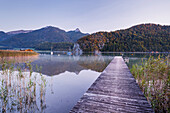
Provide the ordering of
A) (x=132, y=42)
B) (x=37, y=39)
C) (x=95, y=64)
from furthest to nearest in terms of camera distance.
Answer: (x=37, y=39) → (x=132, y=42) → (x=95, y=64)

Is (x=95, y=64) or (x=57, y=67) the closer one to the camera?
(x=57, y=67)

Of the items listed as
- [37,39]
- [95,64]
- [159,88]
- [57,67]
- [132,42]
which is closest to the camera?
[159,88]

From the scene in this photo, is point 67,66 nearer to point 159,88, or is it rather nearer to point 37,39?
point 159,88

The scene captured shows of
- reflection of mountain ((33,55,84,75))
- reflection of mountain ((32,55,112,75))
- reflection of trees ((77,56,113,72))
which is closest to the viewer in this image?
reflection of mountain ((33,55,84,75))

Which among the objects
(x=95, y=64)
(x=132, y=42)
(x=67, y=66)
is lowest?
(x=67, y=66)

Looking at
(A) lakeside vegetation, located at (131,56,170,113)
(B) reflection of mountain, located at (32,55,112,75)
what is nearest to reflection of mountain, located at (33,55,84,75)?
(B) reflection of mountain, located at (32,55,112,75)

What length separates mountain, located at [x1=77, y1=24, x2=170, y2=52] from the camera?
83.5 meters

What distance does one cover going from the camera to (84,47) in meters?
95.7

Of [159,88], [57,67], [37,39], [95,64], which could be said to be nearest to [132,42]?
[95,64]

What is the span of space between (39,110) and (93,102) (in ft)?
7.59

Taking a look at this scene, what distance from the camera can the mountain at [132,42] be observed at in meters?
83.5

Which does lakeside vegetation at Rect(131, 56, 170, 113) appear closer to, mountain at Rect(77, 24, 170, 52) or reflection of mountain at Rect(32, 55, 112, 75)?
reflection of mountain at Rect(32, 55, 112, 75)

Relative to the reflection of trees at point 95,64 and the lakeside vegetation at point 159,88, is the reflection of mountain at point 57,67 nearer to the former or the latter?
the reflection of trees at point 95,64

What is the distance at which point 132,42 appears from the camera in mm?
90562
